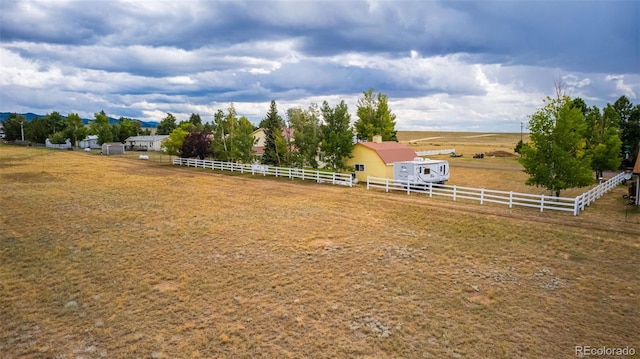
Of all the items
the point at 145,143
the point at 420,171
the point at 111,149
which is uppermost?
the point at 145,143

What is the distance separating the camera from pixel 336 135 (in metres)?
33.9

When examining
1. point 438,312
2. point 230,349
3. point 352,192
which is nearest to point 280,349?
point 230,349

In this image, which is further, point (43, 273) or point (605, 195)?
point (605, 195)

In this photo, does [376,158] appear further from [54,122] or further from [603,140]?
[54,122]

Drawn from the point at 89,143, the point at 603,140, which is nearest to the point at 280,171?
the point at 603,140

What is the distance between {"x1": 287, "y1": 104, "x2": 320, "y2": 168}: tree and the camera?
118 feet

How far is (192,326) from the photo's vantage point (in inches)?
358

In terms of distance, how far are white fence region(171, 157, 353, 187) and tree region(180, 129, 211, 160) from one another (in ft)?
3.33

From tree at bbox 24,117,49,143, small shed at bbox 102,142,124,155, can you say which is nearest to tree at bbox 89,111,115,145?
tree at bbox 24,117,49,143

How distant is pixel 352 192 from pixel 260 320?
19.0 metres

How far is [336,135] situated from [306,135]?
11.5 ft

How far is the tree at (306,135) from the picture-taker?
1421 inches

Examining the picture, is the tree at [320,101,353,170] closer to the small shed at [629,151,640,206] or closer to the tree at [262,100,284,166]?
the tree at [262,100,284,166]

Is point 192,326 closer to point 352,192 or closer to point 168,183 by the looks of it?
point 352,192
